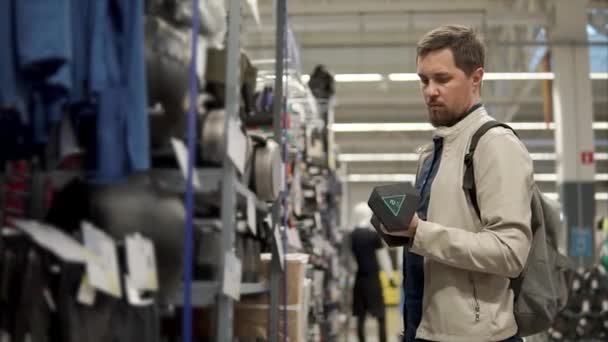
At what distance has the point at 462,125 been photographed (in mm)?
1975

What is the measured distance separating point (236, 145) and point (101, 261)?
77 cm

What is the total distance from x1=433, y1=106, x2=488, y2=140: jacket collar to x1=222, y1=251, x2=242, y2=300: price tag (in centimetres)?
66

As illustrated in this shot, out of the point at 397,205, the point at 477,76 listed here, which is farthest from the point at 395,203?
the point at 477,76

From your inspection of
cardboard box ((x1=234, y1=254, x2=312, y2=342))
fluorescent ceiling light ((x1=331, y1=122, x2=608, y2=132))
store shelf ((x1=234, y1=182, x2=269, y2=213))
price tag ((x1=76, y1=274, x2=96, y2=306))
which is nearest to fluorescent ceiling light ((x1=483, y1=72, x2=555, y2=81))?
fluorescent ceiling light ((x1=331, y1=122, x2=608, y2=132))

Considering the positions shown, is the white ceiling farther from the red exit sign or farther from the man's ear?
the man's ear

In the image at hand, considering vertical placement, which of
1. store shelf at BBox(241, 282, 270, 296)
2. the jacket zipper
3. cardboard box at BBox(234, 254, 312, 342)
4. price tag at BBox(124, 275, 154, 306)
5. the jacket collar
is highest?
the jacket collar

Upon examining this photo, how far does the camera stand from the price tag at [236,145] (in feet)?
6.73

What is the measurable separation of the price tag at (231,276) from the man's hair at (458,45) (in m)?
0.76

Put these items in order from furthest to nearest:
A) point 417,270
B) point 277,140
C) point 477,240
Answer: point 277,140
point 417,270
point 477,240

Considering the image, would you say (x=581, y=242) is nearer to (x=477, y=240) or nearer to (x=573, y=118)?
(x=573, y=118)

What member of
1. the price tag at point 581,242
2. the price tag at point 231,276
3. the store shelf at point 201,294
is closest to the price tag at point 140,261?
the store shelf at point 201,294

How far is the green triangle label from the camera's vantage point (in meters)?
1.85

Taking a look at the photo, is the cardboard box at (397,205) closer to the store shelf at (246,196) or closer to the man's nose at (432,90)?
the man's nose at (432,90)

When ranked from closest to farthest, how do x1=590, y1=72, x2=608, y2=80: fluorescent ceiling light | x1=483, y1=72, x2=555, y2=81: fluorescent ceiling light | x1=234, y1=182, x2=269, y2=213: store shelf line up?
1. x1=234, y1=182, x2=269, y2=213: store shelf
2. x1=483, y1=72, x2=555, y2=81: fluorescent ceiling light
3. x1=590, y1=72, x2=608, y2=80: fluorescent ceiling light
